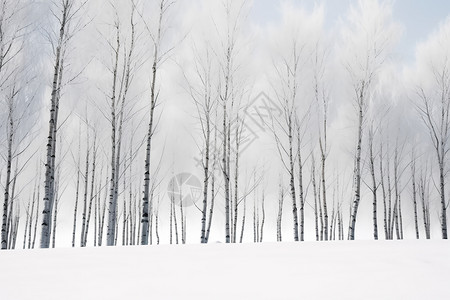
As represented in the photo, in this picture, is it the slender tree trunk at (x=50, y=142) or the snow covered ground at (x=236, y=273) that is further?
the slender tree trunk at (x=50, y=142)

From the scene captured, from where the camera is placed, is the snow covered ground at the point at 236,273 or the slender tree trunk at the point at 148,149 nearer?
the snow covered ground at the point at 236,273

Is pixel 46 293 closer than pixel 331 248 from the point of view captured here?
Yes

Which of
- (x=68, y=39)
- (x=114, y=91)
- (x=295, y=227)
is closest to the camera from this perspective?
(x=68, y=39)

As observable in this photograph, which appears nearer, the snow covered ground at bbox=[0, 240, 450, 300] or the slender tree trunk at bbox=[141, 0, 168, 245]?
Result: the snow covered ground at bbox=[0, 240, 450, 300]

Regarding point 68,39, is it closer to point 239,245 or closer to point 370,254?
point 239,245

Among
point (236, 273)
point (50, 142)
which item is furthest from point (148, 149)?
point (236, 273)

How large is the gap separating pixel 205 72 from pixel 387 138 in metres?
10.4

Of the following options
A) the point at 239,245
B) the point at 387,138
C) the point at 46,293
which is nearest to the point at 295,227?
the point at 387,138

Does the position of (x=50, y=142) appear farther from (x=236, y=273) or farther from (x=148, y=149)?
(x=236, y=273)

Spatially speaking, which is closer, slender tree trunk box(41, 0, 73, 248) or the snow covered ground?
the snow covered ground

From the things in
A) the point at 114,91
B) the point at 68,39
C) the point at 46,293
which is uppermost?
the point at 68,39

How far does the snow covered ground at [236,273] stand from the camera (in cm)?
271

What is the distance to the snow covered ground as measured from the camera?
271 centimetres

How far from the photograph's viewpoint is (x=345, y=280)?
292 centimetres
